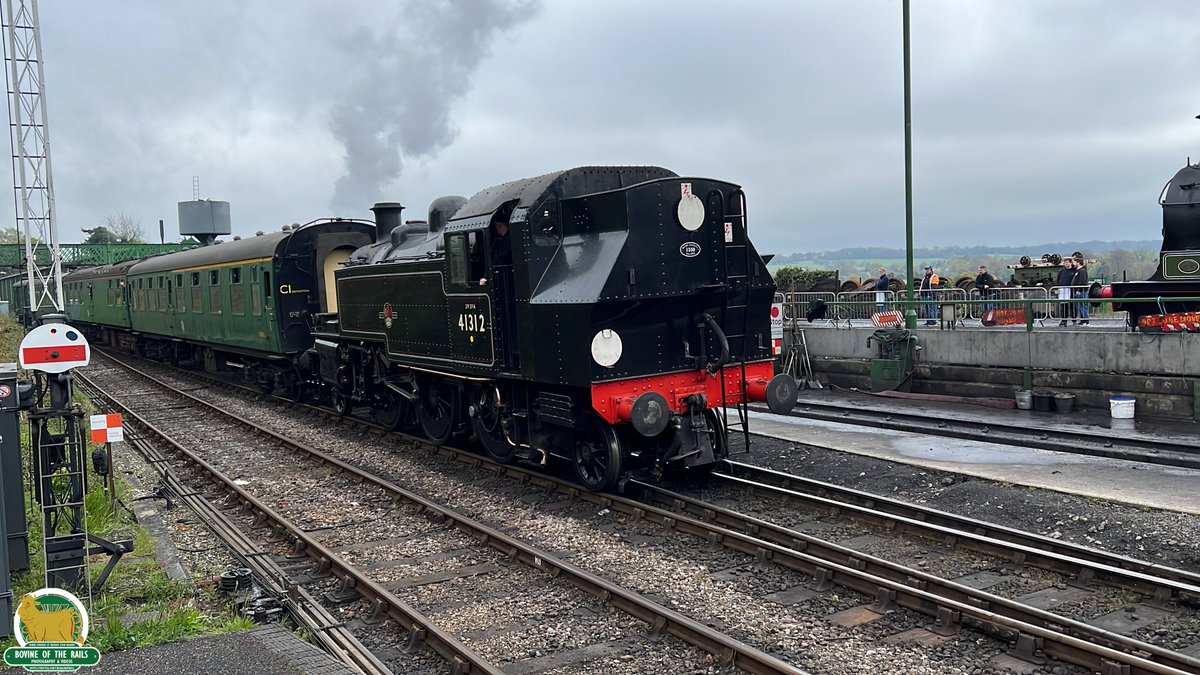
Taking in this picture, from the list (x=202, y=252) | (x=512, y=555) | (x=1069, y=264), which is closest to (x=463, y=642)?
(x=512, y=555)

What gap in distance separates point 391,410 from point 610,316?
638 centimetres

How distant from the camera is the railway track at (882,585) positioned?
5.29m

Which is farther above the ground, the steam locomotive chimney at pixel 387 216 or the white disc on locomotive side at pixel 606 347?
the steam locomotive chimney at pixel 387 216

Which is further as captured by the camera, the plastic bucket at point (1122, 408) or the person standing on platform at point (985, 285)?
the person standing on platform at point (985, 285)

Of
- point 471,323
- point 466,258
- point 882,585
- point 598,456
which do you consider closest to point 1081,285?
point 598,456

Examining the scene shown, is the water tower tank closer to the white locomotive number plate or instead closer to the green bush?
the green bush

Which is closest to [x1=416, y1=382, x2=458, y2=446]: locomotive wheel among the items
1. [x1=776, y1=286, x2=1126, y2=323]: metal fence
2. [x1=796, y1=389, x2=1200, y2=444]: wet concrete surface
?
[x1=796, y1=389, x2=1200, y2=444]: wet concrete surface

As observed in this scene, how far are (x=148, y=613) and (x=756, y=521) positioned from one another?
4.88m

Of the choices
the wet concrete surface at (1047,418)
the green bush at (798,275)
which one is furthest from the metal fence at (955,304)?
the green bush at (798,275)

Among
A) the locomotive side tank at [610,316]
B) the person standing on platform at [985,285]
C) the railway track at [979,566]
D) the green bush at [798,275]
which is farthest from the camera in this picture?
the green bush at [798,275]

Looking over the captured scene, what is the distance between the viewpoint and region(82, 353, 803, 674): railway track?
595cm

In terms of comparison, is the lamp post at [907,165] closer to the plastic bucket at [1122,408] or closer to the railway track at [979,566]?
the plastic bucket at [1122,408]

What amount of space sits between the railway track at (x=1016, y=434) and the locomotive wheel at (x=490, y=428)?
Result: 5.64 metres

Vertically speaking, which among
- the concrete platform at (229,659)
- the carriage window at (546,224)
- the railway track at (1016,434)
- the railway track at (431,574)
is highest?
the carriage window at (546,224)
